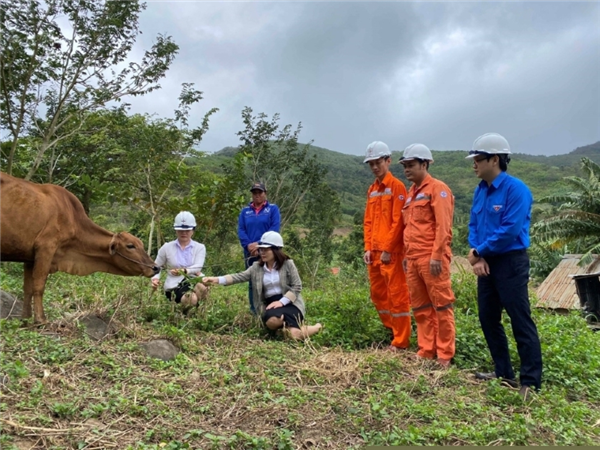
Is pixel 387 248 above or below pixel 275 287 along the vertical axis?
above

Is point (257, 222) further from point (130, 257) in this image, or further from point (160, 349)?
point (160, 349)

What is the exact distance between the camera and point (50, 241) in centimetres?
462

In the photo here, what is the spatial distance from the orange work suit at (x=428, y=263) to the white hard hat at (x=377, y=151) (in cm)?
57

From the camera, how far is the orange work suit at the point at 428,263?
4.34m

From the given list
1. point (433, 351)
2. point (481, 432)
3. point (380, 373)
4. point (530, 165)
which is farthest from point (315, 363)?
point (530, 165)

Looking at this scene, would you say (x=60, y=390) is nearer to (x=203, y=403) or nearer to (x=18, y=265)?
(x=203, y=403)

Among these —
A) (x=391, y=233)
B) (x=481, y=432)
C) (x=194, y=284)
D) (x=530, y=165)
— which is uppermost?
(x=530, y=165)

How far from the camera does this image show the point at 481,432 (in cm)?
292

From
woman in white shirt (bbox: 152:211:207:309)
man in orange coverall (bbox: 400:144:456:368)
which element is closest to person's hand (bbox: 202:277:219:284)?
woman in white shirt (bbox: 152:211:207:309)

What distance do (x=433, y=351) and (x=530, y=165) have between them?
223 feet

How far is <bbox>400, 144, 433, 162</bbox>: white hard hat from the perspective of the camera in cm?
454

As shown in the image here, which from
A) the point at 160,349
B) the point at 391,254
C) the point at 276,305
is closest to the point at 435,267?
the point at 391,254

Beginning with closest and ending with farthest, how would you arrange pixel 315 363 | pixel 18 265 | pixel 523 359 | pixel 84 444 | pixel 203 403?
pixel 84 444 < pixel 203 403 < pixel 523 359 < pixel 315 363 < pixel 18 265

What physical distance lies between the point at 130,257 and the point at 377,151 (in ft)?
9.45
